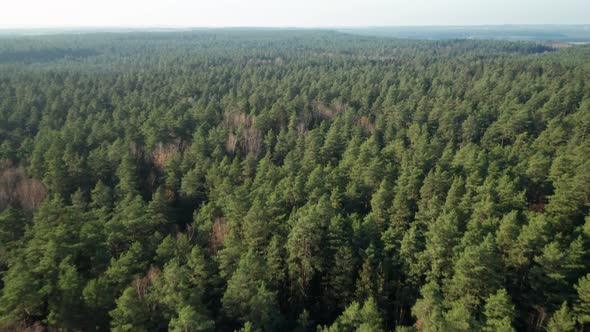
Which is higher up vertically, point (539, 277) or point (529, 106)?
point (529, 106)

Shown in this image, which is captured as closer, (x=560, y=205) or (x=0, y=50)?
(x=560, y=205)

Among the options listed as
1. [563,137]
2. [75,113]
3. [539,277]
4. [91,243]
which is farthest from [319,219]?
[75,113]

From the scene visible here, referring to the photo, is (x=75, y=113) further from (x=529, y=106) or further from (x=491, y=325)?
(x=529, y=106)

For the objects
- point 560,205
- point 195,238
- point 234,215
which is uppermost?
point 560,205

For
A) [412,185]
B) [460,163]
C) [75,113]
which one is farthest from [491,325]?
[75,113]

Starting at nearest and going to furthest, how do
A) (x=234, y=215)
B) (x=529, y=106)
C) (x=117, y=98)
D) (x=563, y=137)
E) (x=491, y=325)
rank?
(x=491, y=325), (x=234, y=215), (x=563, y=137), (x=529, y=106), (x=117, y=98)

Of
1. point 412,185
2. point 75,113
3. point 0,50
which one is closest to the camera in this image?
point 412,185
